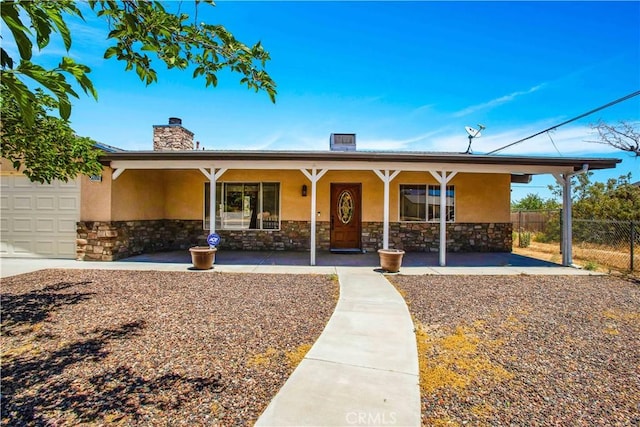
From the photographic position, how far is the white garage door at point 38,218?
8.18 meters

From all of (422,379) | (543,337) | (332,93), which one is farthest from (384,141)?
(422,379)

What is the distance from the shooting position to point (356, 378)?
266 centimetres

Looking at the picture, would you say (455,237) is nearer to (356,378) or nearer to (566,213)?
Result: (566,213)

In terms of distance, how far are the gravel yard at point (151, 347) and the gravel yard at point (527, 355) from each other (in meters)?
1.37

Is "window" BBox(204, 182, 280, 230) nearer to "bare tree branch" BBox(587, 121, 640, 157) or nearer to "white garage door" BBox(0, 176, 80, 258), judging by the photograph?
"white garage door" BBox(0, 176, 80, 258)

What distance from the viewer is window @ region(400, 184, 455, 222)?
1041 cm

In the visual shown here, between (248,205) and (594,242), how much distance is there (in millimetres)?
12604

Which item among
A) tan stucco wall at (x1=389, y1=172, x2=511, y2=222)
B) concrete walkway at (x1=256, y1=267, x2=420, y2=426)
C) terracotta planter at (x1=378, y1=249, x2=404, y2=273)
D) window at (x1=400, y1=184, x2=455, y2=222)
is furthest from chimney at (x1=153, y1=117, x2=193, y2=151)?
concrete walkway at (x1=256, y1=267, x2=420, y2=426)

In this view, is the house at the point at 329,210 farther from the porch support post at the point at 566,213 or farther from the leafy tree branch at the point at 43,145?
the leafy tree branch at the point at 43,145

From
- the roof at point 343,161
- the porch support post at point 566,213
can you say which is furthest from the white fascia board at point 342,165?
the porch support post at point 566,213

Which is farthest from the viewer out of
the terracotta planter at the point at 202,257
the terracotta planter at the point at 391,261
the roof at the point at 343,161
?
the roof at the point at 343,161

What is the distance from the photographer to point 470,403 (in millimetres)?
2387

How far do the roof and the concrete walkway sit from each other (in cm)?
432

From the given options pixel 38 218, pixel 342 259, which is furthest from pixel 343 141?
pixel 38 218
